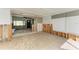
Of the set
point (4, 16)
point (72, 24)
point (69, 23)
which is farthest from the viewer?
point (69, 23)

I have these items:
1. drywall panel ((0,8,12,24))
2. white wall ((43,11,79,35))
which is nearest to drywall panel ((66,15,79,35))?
white wall ((43,11,79,35))

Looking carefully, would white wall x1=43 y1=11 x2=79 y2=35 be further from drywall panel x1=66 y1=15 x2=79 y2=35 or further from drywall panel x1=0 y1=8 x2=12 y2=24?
drywall panel x1=0 y1=8 x2=12 y2=24

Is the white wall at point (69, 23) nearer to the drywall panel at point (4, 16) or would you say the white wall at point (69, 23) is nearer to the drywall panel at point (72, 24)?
the drywall panel at point (72, 24)

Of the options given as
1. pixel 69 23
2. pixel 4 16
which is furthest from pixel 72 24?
pixel 4 16

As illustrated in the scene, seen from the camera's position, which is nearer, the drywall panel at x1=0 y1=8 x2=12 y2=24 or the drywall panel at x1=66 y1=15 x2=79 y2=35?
the drywall panel at x1=66 y1=15 x2=79 y2=35

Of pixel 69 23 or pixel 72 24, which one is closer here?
pixel 72 24

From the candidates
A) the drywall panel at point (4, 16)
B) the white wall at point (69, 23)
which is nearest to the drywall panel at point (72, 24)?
the white wall at point (69, 23)

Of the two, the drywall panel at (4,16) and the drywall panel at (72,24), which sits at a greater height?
the drywall panel at (4,16)

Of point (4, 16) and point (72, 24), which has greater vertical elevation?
point (4, 16)

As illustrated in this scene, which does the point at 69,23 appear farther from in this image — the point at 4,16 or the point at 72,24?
the point at 4,16

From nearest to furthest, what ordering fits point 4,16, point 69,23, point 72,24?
point 4,16 → point 72,24 → point 69,23
